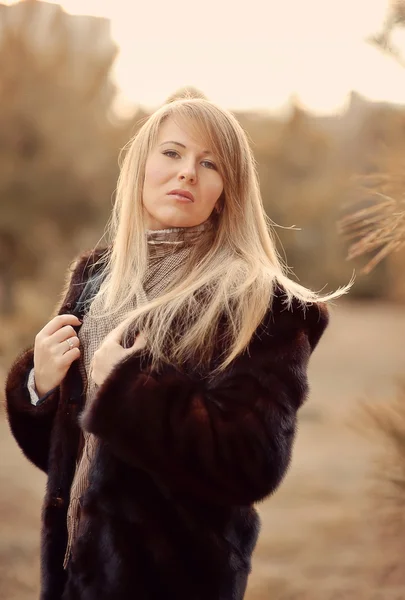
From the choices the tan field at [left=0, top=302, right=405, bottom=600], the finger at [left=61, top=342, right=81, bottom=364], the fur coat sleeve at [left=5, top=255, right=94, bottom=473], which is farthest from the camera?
the tan field at [left=0, top=302, right=405, bottom=600]

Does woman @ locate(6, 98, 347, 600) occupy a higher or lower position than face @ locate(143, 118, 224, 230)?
lower

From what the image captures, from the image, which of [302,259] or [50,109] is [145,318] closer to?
[50,109]

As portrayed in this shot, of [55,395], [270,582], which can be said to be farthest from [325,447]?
[55,395]

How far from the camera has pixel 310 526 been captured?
5.88 m

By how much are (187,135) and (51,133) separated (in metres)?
9.21

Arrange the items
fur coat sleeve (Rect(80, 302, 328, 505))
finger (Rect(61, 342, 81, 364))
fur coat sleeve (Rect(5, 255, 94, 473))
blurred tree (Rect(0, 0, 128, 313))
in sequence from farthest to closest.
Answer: blurred tree (Rect(0, 0, 128, 313))
fur coat sleeve (Rect(5, 255, 94, 473))
finger (Rect(61, 342, 81, 364))
fur coat sleeve (Rect(80, 302, 328, 505))

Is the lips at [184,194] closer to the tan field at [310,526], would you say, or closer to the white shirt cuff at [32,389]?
the white shirt cuff at [32,389]

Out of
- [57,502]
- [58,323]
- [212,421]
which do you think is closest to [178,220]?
[58,323]

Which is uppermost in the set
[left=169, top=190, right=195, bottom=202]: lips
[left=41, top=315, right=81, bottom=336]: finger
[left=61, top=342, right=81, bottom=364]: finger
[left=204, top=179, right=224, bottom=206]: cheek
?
[left=204, top=179, right=224, bottom=206]: cheek

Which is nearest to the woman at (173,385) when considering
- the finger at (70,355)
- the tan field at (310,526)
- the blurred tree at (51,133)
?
the finger at (70,355)

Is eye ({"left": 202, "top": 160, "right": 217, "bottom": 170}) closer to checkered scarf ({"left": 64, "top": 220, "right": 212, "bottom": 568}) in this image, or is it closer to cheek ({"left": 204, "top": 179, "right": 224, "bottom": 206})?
cheek ({"left": 204, "top": 179, "right": 224, "bottom": 206})

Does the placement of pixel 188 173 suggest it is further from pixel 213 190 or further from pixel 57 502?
pixel 57 502

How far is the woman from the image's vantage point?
1.58 metres

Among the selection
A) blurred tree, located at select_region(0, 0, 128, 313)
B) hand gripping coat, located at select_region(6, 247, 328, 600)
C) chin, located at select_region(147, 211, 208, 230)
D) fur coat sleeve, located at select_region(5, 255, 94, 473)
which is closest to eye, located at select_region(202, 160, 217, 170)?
chin, located at select_region(147, 211, 208, 230)
